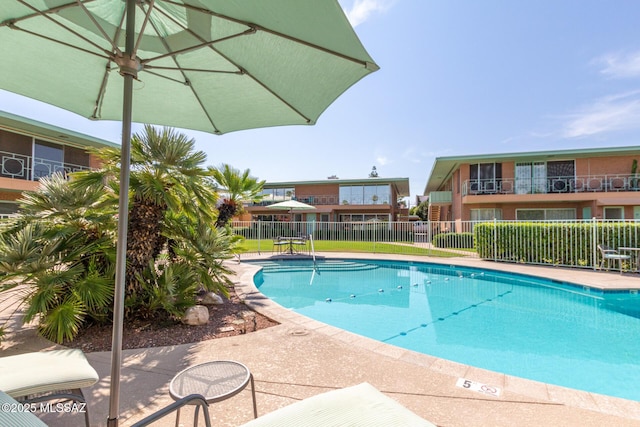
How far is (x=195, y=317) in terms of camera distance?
472cm

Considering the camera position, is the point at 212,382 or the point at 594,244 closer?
the point at 212,382

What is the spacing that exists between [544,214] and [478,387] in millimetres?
22122

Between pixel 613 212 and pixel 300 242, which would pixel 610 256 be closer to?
pixel 300 242

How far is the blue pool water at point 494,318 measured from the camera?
14.7 feet

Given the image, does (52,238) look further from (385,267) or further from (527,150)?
(527,150)

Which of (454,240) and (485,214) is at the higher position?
(485,214)

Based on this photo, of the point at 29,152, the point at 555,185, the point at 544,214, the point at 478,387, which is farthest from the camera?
the point at 544,214

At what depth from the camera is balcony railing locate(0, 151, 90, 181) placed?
47.5 ft

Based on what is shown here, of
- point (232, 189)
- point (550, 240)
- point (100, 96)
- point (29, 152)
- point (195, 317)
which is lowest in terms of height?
point (195, 317)

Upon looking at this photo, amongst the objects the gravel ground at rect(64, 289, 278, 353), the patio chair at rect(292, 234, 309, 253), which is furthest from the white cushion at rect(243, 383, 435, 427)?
the patio chair at rect(292, 234, 309, 253)

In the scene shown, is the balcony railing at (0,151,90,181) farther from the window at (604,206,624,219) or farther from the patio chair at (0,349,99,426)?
the window at (604,206,624,219)

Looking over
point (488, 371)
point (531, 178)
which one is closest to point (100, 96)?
point (488, 371)

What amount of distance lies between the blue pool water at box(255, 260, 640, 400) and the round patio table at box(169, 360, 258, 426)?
4.00m

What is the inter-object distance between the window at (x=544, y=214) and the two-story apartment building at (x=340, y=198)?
10.6 m
